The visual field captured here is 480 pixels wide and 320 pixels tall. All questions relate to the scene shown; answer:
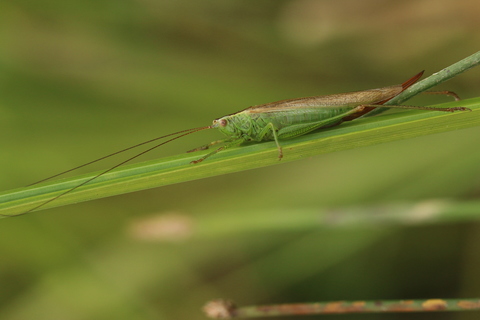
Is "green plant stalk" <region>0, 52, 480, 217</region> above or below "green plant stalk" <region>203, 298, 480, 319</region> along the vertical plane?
above

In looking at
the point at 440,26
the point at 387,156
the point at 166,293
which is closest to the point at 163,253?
the point at 166,293

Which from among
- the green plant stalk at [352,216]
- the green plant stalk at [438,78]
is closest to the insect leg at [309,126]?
the green plant stalk at [438,78]

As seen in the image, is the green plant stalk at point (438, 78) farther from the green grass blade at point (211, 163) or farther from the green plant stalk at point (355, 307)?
the green plant stalk at point (355, 307)

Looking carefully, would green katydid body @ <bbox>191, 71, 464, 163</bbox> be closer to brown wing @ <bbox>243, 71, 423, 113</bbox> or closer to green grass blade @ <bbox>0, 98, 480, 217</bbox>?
brown wing @ <bbox>243, 71, 423, 113</bbox>

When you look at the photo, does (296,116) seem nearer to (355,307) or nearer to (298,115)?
(298,115)

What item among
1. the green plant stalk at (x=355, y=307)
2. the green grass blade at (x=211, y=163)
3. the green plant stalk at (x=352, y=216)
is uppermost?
the green grass blade at (x=211, y=163)

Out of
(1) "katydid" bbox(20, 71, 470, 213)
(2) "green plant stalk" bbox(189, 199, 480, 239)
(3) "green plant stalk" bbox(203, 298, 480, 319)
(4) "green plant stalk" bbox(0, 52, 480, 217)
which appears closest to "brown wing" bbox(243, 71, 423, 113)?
(1) "katydid" bbox(20, 71, 470, 213)
